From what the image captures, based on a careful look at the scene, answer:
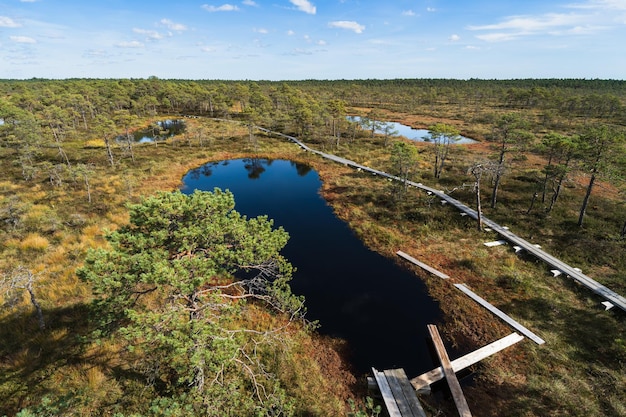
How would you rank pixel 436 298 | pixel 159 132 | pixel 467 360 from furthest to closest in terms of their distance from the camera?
pixel 159 132, pixel 436 298, pixel 467 360

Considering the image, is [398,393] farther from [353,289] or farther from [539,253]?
[539,253]

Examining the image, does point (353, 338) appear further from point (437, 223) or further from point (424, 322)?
point (437, 223)

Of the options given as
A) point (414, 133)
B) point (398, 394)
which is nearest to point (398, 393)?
point (398, 394)

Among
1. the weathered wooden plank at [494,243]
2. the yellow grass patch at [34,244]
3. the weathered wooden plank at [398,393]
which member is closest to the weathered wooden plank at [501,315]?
the weathered wooden plank at [494,243]

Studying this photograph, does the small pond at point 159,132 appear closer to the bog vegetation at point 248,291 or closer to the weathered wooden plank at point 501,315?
the bog vegetation at point 248,291

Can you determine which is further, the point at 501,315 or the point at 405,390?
the point at 501,315

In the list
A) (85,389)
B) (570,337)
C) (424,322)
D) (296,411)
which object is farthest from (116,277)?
(570,337)
